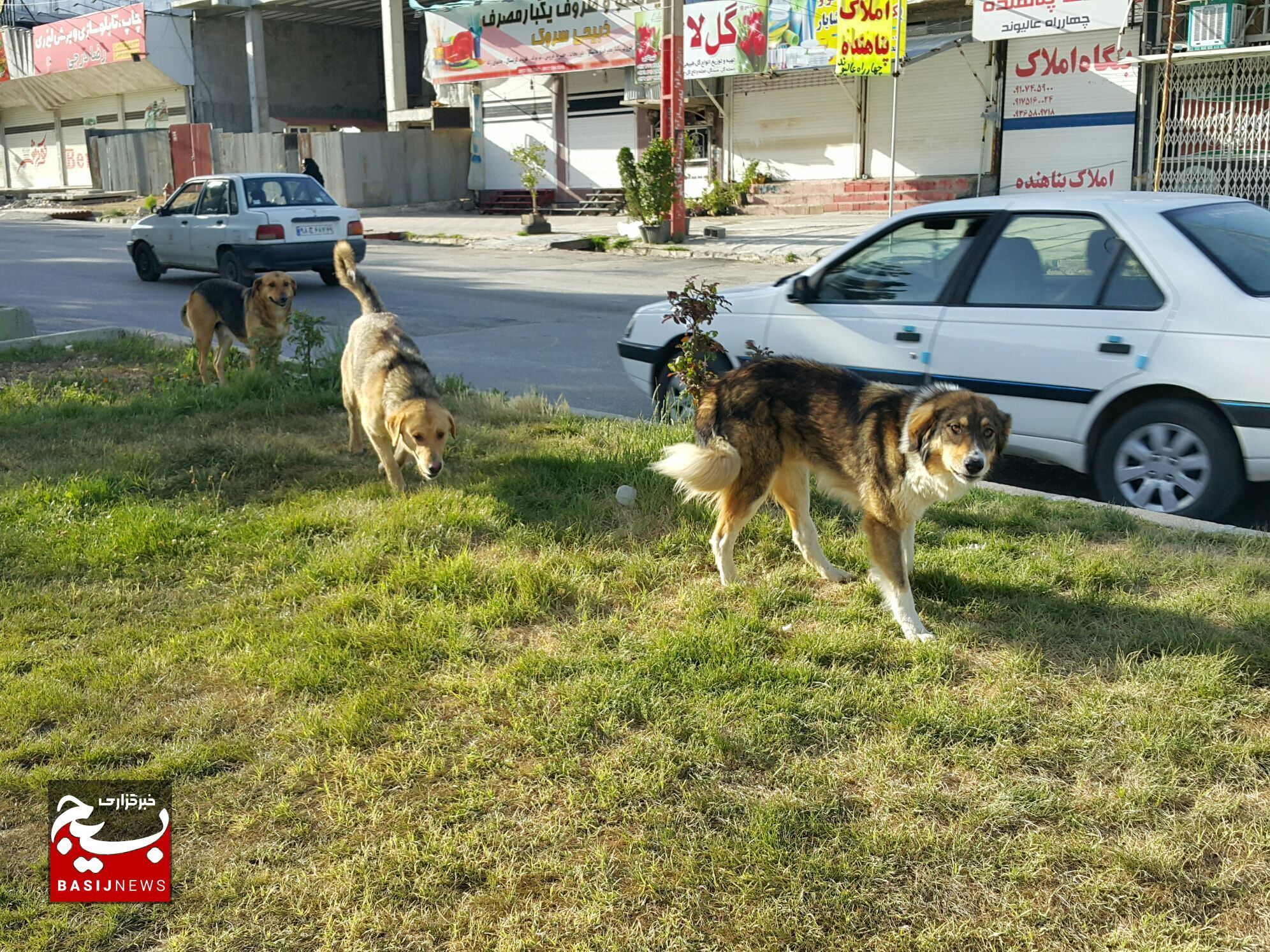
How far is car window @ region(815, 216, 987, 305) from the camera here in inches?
252

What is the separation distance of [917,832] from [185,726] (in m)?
2.40

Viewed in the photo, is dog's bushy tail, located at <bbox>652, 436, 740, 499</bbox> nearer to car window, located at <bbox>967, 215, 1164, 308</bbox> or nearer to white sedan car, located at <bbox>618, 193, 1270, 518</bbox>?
white sedan car, located at <bbox>618, 193, 1270, 518</bbox>

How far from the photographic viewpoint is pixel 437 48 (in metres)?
34.3

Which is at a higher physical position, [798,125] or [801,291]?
[798,125]

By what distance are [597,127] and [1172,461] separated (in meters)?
28.1

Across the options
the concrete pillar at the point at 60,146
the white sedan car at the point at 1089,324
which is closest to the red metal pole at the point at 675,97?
the white sedan car at the point at 1089,324

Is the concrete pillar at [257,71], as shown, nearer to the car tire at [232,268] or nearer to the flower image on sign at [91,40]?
the flower image on sign at [91,40]

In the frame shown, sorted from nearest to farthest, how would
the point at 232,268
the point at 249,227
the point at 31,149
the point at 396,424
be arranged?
the point at 396,424 → the point at 249,227 → the point at 232,268 → the point at 31,149

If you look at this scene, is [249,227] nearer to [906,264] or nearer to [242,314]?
[242,314]

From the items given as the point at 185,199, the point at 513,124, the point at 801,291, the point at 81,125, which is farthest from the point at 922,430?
the point at 81,125

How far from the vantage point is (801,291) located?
684cm

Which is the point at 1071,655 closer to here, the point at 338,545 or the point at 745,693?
the point at 745,693

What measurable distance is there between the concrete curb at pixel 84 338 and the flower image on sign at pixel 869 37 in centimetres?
1363

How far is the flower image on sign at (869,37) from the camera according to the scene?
65.8 ft
